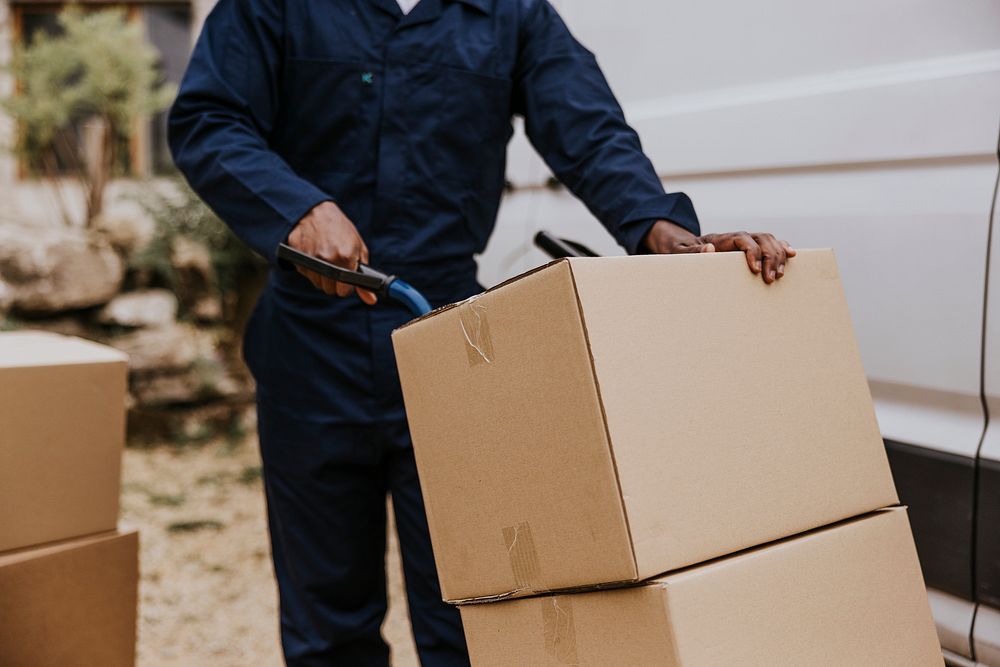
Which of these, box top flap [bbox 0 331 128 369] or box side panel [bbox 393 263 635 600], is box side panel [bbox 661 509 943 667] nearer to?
box side panel [bbox 393 263 635 600]

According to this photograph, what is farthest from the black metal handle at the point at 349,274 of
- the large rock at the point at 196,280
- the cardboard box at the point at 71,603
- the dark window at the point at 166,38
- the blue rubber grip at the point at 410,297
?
the dark window at the point at 166,38

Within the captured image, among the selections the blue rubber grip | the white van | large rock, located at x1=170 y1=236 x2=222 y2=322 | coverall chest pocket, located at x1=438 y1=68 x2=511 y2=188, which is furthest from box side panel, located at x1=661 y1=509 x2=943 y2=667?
large rock, located at x1=170 y1=236 x2=222 y2=322

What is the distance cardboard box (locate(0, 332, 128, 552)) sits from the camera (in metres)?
1.57

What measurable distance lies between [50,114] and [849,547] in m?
5.39

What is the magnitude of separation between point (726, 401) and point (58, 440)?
1.23 metres

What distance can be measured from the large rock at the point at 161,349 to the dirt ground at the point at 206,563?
1.43 feet

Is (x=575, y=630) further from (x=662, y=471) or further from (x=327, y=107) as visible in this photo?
(x=327, y=107)

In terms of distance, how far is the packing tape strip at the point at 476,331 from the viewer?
1.01 m

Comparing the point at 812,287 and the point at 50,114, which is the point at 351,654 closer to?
the point at 812,287

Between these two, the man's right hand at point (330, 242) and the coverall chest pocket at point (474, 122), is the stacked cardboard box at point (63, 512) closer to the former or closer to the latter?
the man's right hand at point (330, 242)

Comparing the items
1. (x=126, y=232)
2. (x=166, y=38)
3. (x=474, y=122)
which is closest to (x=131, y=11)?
(x=166, y=38)

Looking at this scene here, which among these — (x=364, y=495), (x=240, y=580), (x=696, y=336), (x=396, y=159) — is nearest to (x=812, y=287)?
(x=696, y=336)

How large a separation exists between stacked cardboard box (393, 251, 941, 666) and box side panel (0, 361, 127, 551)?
0.82 m

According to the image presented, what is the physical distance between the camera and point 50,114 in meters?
5.25
